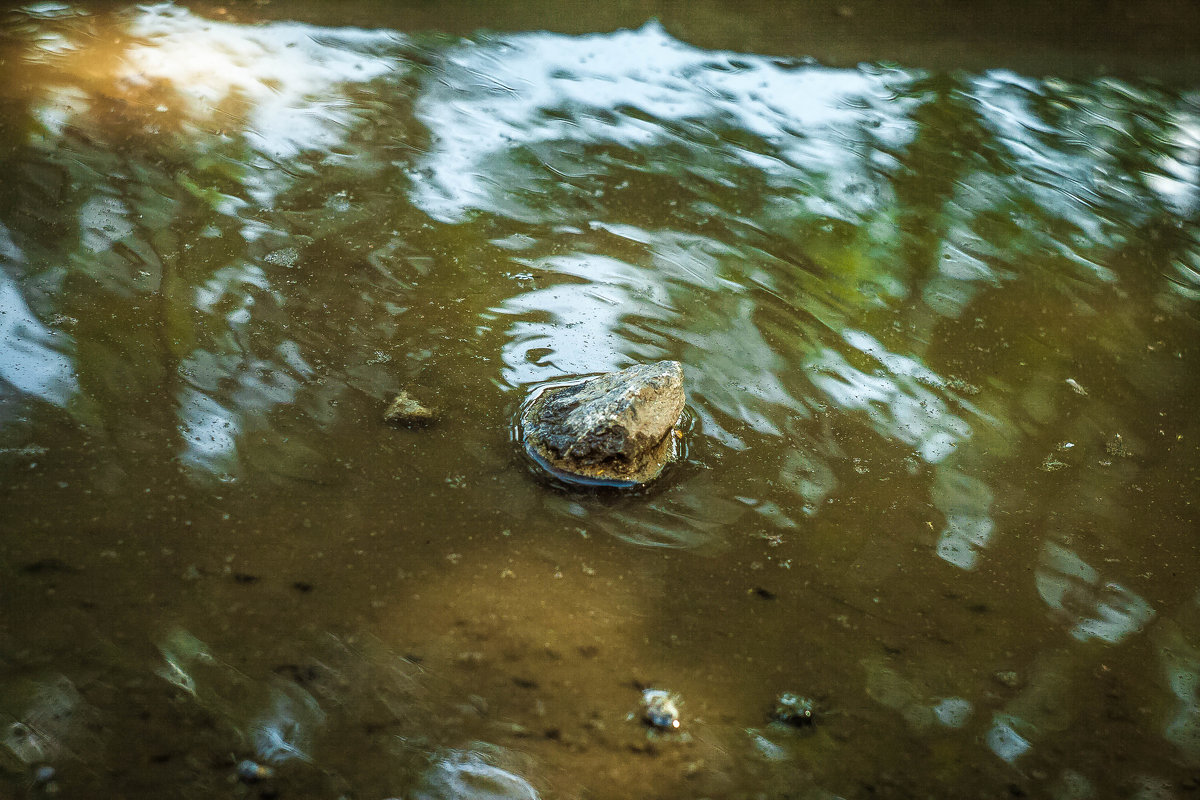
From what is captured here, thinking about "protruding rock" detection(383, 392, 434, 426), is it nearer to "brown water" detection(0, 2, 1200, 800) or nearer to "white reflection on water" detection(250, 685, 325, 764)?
"brown water" detection(0, 2, 1200, 800)

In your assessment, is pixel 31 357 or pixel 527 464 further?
pixel 31 357

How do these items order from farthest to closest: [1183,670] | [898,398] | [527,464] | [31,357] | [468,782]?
[898,398] → [31,357] → [527,464] → [1183,670] → [468,782]

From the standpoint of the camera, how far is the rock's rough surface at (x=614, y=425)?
2363mm

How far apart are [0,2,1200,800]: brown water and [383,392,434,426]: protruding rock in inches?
2.1

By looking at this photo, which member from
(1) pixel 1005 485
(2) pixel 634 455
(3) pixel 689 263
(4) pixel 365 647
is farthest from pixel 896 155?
(4) pixel 365 647

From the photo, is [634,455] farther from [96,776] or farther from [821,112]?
[821,112]

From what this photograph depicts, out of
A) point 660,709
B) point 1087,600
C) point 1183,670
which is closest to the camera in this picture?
point 660,709

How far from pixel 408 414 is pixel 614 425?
2.00 feet

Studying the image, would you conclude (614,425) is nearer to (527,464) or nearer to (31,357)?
(527,464)

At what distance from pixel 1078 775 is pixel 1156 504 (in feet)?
3.44

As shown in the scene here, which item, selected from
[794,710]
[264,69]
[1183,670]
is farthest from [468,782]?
[264,69]

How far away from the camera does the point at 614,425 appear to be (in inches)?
92.2

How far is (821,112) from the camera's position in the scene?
445 centimetres

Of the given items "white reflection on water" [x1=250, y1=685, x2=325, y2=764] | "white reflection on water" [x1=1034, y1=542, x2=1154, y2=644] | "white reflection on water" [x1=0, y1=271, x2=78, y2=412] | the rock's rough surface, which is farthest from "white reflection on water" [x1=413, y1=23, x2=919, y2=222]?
"white reflection on water" [x1=250, y1=685, x2=325, y2=764]
